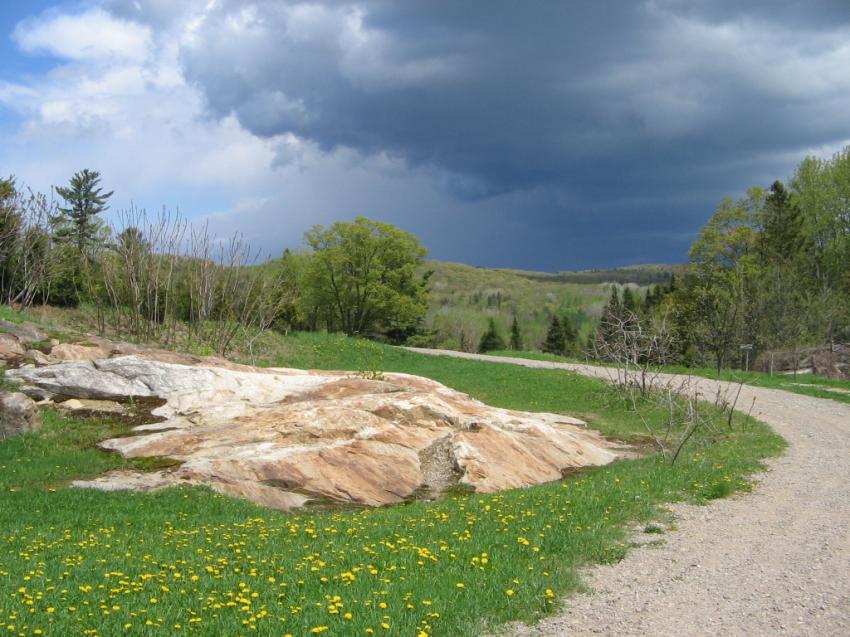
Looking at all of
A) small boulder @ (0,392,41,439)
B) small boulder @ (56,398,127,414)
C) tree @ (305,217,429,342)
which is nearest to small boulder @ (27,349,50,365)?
small boulder @ (56,398,127,414)

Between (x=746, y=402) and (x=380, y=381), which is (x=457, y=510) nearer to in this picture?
(x=380, y=381)

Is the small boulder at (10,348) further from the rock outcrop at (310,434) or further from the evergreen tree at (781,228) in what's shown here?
the evergreen tree at (781,228)

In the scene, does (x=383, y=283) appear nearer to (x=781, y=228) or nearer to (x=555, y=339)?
(x=781, y=228)

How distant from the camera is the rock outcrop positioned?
486 inches

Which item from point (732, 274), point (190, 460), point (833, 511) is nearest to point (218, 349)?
point (190, 460)

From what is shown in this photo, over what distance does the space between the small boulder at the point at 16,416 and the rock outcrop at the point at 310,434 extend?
156 cm

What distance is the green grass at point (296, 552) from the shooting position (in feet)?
18.9

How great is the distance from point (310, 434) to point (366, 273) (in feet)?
131

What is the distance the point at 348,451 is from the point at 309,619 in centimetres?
767

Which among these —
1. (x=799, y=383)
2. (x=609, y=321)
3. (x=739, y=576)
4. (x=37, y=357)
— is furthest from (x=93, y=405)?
(x=799, y=383)

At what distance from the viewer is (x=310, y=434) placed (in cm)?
1398

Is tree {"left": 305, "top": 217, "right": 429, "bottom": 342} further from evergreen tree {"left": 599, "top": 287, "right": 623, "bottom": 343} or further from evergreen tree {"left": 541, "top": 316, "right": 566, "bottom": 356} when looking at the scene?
evergreen tree {"left": 541, "top": 316, "right": 566, "bottom": 356}

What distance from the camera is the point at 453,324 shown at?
101 meters

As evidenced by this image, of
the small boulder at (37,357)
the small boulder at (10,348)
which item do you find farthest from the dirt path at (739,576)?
the small boulder at (10,348)
